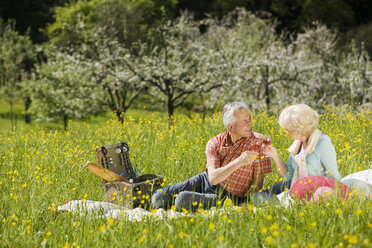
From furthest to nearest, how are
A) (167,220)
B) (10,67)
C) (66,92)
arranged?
(10,67), (66,92), (167,220)

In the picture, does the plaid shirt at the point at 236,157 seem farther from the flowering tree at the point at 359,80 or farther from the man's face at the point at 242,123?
the flowering tree at the point at 359,80

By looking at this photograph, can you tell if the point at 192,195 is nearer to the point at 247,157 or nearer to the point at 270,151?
the point at 247,157

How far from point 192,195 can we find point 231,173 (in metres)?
0.42

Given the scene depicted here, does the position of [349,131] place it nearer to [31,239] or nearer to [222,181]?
[222,181]

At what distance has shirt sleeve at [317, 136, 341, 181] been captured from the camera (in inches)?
141

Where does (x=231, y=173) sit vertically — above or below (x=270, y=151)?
below

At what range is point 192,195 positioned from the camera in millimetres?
3805

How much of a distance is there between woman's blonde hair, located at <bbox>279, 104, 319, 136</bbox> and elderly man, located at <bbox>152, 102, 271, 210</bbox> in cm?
37

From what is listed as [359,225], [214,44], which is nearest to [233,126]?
[359,225]

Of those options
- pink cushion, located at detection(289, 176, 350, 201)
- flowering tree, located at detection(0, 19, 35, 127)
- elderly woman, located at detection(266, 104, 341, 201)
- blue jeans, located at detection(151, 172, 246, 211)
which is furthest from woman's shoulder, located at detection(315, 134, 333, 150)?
flowering tree, located at detection(0, 19, 35, 127)

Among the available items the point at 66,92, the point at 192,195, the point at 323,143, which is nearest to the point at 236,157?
the point at 192,195

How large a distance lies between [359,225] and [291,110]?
4.07 ft

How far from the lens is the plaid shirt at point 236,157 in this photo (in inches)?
157

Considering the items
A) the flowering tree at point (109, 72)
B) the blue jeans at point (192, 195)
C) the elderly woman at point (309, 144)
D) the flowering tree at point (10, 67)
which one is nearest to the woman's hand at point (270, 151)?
the elderly woman at point (309, 144)
